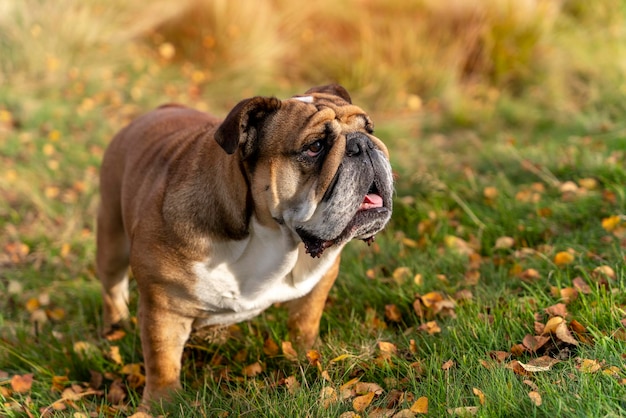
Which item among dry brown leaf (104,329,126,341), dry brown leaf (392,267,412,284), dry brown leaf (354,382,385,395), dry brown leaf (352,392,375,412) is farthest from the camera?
dry brown leaf (392,267,412,284)

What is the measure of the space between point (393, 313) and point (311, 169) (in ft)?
4.33

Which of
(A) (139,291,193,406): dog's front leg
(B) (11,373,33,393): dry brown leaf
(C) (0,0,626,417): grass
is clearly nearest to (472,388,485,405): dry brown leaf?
(C) (0,0,626,417): grass

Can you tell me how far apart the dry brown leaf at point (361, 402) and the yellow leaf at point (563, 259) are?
1720mm

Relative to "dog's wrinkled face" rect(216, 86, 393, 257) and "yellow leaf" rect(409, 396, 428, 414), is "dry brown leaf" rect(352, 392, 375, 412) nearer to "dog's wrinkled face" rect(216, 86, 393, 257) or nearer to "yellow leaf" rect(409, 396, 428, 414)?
"yellow leaf" rect(409, 396, 428, 414)

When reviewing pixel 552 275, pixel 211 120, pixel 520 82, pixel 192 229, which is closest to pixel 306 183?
pixel 192 229

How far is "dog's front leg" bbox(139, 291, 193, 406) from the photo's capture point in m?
3.51

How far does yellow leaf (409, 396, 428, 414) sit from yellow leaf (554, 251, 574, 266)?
167 centimetres

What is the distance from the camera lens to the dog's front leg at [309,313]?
12.6 ft

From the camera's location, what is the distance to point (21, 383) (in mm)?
3666

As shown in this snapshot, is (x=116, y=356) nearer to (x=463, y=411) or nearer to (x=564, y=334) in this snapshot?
(x=463, y=411)

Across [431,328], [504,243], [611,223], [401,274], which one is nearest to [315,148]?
[431,328]

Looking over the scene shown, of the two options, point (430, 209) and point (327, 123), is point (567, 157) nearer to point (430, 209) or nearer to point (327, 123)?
point (430, 209)

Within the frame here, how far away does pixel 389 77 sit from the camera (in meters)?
9.77

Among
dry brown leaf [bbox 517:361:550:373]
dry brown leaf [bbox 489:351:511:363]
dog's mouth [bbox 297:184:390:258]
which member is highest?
dog's mouth [bbox 297:184:390:258]
